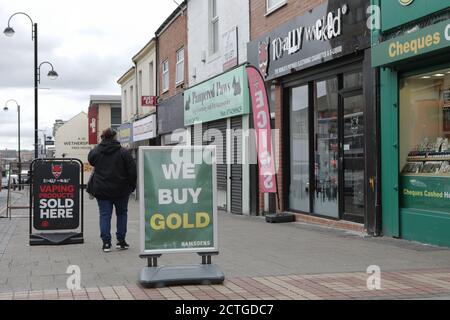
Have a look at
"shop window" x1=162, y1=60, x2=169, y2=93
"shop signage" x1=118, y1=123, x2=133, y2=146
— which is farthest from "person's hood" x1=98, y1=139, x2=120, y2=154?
"shop signage" x1=118, y1=123, x2=133, y2=146

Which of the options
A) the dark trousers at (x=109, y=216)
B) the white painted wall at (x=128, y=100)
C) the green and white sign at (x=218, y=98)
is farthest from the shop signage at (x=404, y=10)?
the white painted wall at (x=128, y=100)

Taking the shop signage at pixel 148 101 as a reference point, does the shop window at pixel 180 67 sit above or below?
above

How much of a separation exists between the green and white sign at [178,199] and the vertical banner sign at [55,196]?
3881mm

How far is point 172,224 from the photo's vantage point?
6281 millimetres

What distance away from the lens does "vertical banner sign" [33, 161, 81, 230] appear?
9625 mm

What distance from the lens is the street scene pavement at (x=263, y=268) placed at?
5699mm

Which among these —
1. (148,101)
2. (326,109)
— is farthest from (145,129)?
(326,109)

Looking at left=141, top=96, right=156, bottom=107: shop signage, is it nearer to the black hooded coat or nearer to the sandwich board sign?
the black hooded coat

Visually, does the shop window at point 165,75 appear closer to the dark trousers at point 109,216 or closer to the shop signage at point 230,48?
the shop signage at point 230,48

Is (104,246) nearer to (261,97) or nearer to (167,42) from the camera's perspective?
(261,97)

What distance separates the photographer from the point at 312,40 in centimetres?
1148

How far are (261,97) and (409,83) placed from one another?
3.92m

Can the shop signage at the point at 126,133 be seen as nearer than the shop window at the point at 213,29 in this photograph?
No

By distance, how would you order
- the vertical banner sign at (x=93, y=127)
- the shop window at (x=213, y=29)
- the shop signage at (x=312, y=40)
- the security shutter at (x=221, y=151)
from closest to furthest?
the shop signage at (x=312, y=40), the security shutter at (x=221, y=151), the shop window at (x=213, y=29), the vertical banner sign at (x=93, y=127)
